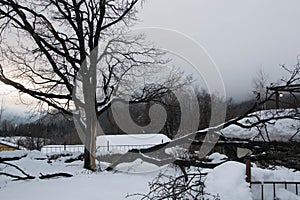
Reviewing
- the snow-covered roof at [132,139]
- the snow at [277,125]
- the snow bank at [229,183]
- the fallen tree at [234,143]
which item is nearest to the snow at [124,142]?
the snow-covered roof at [132,139]

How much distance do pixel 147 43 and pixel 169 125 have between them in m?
5.54

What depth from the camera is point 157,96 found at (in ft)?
43.6

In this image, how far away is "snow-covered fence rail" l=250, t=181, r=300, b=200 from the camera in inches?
192

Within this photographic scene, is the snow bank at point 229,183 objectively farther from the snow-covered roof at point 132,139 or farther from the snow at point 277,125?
the snow-covered roof at point 132,139

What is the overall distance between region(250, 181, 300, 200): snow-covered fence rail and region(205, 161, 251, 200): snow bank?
0.26 m

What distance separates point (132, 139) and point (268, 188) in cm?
1316

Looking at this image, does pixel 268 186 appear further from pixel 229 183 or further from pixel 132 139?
pixel 132 139

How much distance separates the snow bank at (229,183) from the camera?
4422 millimetres

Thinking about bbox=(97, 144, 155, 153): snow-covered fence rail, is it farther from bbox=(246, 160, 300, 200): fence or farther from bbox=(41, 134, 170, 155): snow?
bbox=(246, 160, 300, 200): fence

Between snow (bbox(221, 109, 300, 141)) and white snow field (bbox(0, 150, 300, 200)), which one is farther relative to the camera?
snow (bbox(221, 109, 300, 141))

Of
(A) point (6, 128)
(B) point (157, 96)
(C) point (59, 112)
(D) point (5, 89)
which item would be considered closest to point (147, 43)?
(B) point (157, 96)

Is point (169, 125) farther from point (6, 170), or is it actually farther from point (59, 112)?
point (6, 170)

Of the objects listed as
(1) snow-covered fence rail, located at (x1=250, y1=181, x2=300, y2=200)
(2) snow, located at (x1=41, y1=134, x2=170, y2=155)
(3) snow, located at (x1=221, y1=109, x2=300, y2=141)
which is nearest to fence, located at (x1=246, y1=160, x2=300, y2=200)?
(1) snow-covered fence rail, located at (x1=250, y1=181, x2=300, y2=200)

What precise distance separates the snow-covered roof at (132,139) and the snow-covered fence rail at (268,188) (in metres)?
10.5
